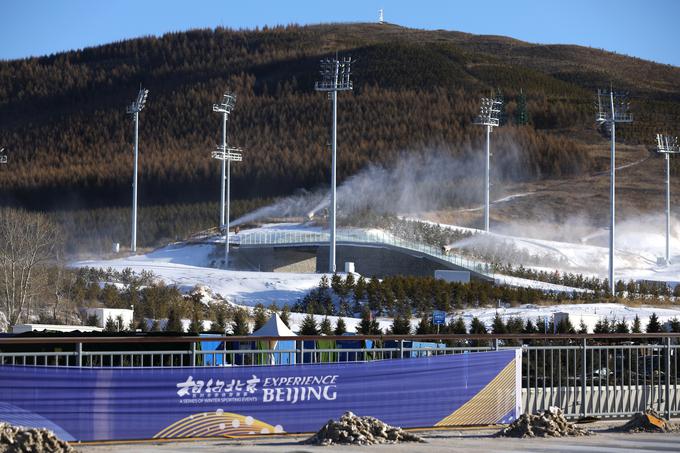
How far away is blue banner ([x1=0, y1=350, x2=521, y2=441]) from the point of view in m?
16.4

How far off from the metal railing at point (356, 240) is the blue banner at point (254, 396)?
42.7 m

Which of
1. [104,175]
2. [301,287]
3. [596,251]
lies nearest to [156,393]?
[301,287]

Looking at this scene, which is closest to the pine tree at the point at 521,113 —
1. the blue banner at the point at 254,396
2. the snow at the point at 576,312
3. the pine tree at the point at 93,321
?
the snow at the point at 576,312

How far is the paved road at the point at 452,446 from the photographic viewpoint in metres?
16.6

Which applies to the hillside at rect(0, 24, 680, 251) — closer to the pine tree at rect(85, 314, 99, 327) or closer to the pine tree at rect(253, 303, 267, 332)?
the pine tree at rect(253, 303, 267, 332)

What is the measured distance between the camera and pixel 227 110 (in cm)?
7325

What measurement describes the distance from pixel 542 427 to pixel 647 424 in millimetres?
2261

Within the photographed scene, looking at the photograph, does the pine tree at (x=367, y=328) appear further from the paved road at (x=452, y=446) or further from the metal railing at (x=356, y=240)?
the metal railing at (x=356, y=240)

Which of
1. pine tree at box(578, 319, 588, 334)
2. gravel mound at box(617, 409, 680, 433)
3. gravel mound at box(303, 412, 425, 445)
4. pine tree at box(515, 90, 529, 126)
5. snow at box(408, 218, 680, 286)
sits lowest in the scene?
gravel mound at box(617, 409, 680, 433)

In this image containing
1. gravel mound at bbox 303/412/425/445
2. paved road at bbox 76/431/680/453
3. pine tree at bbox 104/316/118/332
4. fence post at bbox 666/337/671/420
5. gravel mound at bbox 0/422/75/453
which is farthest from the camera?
pine tree at bbox 104/316/118/332

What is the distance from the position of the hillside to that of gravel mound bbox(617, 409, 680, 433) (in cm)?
8286

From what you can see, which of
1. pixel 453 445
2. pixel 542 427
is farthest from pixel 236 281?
pixel 453 445

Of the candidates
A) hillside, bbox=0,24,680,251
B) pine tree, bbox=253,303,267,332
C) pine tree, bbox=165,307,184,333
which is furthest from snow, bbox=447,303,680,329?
hillside, bbox=0,24,680,251

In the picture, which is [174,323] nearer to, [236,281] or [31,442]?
[236,281]
